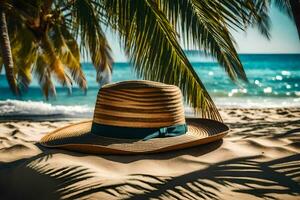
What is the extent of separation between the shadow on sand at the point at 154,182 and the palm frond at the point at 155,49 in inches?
21.0

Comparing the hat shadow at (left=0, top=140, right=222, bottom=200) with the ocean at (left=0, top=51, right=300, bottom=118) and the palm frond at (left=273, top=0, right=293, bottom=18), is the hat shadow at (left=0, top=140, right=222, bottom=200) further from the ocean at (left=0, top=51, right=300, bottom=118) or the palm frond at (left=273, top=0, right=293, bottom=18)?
the ocean at (left=0, top=51, right=300, bottom=118)

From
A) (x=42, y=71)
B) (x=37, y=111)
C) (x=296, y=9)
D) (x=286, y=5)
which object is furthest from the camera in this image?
(x=42, y=71)

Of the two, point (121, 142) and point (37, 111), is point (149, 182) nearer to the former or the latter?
point (121, 142)

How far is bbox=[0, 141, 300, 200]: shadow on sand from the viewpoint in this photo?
6.11ft

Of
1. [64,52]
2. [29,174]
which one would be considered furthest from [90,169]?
[64,52]

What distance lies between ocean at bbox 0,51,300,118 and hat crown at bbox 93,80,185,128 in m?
8.08

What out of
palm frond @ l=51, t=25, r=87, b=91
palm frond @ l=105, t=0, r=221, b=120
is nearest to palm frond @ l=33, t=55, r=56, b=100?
A: palm frond @ l=51, t=25, r=87, b=91

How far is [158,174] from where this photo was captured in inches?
84.2

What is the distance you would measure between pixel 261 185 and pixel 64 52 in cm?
845

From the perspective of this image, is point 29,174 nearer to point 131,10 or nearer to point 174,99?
point 174,99

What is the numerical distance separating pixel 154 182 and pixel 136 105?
577mm

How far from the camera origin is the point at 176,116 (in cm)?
251

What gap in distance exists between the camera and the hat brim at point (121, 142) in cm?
229

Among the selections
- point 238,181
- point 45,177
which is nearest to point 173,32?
point 238,181
